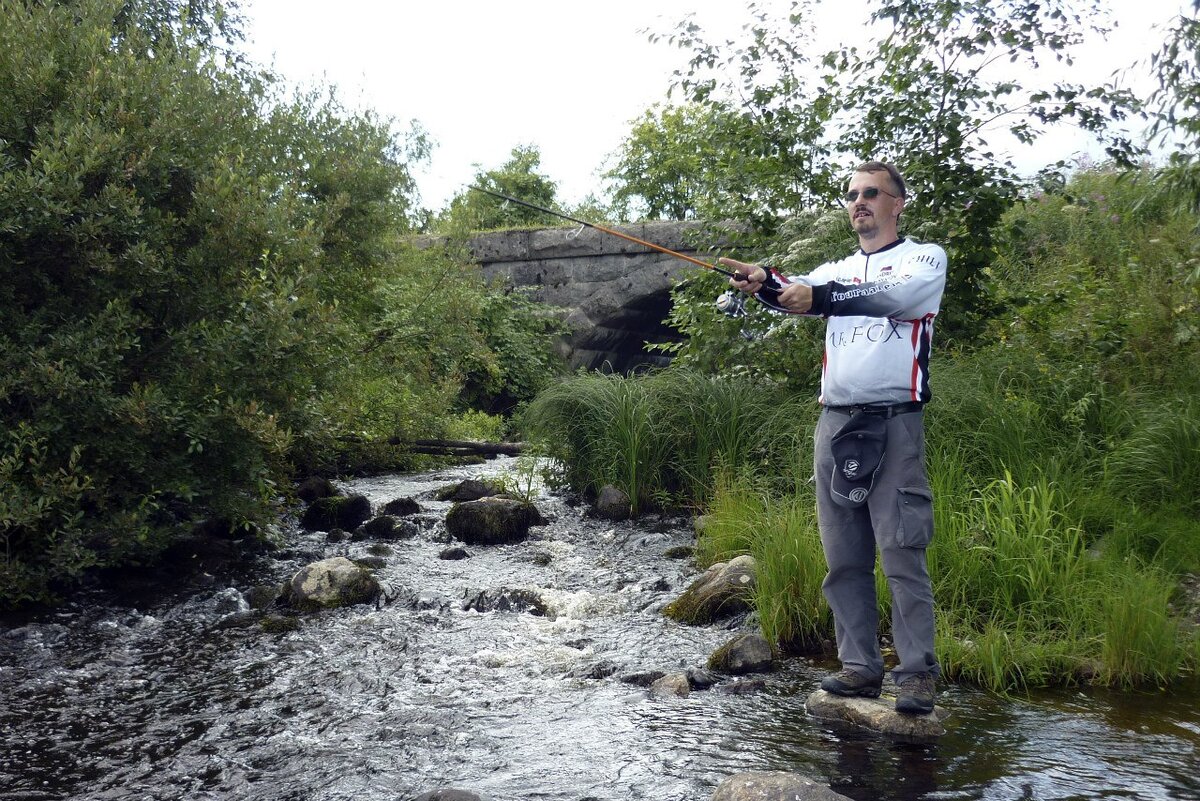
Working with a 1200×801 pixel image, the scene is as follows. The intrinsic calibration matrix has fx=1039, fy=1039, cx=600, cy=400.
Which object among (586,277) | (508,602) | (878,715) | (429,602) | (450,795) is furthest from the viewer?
(586,277)

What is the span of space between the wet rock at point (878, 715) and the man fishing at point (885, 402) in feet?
0.17

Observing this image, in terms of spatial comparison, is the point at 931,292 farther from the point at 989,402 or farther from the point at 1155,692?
the point at 989,402

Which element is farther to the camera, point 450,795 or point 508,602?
point 508,602

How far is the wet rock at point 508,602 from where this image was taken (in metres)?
6.86

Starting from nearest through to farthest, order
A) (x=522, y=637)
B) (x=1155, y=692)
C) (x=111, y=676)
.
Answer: (x=1155, y=692), (x=111, y=676), (x=522, y=637)

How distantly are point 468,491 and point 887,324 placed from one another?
7.19 metres

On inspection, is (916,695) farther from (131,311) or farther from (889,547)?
(131,311)

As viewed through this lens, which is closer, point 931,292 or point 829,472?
point 931,292

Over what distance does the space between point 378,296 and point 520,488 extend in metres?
3.55

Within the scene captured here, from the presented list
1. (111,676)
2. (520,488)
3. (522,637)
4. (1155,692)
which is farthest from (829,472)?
(520,488)

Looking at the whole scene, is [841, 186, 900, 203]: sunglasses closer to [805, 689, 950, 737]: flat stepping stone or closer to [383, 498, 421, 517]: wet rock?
[805, 689, 950, 737]: flat stepping stone

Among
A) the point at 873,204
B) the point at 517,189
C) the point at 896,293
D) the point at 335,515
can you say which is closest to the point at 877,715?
the point at 896,293

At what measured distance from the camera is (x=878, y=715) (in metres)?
4.16

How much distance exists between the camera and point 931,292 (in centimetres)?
401
